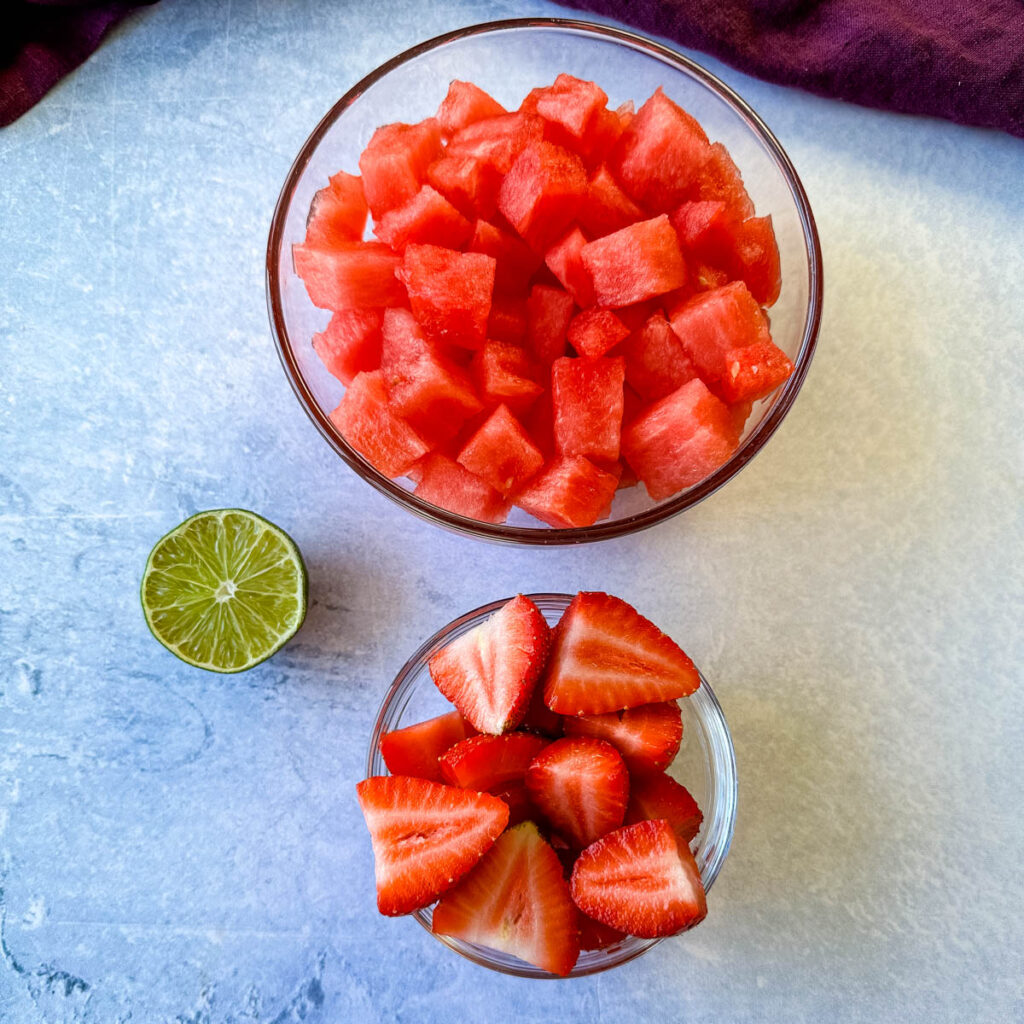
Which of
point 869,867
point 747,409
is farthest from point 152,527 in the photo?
point 869,867

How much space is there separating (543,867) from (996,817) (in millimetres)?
757

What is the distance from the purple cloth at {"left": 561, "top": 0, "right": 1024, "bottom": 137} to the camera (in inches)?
57.0

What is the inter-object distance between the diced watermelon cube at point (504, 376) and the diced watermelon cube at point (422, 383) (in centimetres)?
2

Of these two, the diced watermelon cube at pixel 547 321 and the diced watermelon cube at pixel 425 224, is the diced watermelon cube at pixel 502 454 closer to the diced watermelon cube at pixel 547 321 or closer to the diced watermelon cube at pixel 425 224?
the diced watermelon cube at pixel 547 321

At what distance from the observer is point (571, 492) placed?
1124mm

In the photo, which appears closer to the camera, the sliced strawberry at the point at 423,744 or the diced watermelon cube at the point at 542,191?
the diced watermelon cube at the point at 542,191

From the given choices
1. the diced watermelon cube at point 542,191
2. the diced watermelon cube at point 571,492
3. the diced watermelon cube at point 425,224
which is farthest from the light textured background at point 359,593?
the diced watermelon cube at point 542,191

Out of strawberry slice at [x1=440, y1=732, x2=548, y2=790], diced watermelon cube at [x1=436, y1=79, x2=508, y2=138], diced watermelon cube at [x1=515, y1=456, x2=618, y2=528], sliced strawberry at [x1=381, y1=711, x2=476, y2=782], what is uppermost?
diced watermelon cube at [x1=436, y1=79, x2=508, y2=138]

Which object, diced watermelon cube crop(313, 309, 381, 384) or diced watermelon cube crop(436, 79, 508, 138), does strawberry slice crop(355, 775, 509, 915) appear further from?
diced watermelon cube crop(436, 79, 508, 138)

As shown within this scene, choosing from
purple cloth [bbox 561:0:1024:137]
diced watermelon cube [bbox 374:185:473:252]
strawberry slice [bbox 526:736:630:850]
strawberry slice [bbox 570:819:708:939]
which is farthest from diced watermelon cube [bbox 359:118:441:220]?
strawberry slice [bbox 570:819:708:939]

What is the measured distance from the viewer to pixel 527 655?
1171mm

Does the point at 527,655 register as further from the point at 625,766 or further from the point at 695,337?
the point at 695,337

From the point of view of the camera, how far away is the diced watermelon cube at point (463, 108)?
1224 millimetres

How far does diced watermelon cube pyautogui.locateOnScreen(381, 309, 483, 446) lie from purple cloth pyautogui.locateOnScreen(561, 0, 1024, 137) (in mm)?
734
